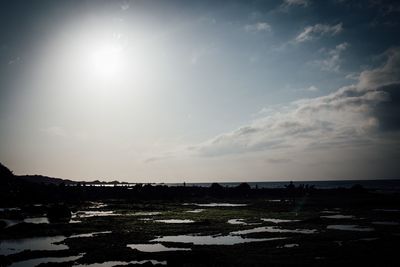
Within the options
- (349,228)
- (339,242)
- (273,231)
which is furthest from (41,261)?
(349,228)

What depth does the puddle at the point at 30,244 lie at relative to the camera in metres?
33.7

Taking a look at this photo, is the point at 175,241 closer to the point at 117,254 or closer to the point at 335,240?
the point at 117,254

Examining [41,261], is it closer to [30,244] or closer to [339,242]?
[30,244]

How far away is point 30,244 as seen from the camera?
36.7 m

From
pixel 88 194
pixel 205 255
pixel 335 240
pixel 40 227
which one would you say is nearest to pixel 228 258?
pixel 205 255

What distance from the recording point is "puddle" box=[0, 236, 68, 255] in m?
33.7

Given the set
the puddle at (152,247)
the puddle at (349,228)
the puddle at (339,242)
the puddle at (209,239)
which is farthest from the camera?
the puddle at (349,228)

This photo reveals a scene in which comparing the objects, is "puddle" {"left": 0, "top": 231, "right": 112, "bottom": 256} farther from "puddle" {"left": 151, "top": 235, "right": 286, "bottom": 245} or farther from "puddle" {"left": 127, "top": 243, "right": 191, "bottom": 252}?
"puddle" {"left": 151, "top": 235, "right": 286, "bottom": 245}

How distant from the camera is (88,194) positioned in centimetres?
13150

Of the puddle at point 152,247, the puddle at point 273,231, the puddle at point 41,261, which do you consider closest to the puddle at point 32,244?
the puddle at point 41,261

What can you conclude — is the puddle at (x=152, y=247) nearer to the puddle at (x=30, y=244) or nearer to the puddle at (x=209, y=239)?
the puddle at (x=209, y=239)

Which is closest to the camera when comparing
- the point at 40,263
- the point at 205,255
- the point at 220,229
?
the point at 40,263

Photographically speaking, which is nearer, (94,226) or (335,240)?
(335,240)

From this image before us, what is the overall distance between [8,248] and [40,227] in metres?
13.8
